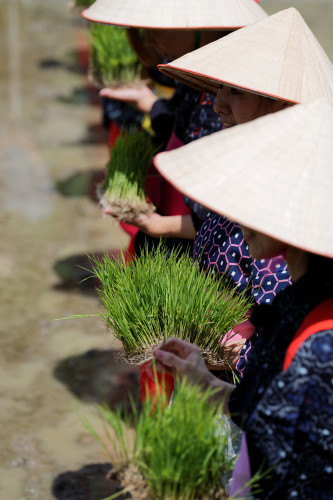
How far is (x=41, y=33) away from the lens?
31.0ft

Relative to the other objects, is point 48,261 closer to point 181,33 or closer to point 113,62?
point 113,62

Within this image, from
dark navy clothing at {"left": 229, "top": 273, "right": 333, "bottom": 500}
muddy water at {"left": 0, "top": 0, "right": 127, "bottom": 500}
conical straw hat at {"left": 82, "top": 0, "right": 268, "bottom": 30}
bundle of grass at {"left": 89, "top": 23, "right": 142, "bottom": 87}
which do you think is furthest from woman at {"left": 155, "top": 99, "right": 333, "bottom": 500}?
bundle of grass at {"left": 89, "top": 23, "right": 142, "bottom": 87}

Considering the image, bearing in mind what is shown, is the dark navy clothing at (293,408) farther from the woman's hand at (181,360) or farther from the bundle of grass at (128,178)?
the bundle of grass at (128,178)

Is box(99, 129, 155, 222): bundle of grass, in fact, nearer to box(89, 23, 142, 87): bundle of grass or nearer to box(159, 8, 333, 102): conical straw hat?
box(159, 8, 333, 102): conical straw hat

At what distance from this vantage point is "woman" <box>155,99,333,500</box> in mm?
1251

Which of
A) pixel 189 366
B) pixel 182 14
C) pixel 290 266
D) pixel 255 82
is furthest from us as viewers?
pixel 182 14

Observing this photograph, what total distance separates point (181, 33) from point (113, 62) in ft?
5.23

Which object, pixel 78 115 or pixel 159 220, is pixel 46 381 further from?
pixel 78 115

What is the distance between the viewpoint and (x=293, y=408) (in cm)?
125

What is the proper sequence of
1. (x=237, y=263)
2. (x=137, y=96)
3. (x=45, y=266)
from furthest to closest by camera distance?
(x=45, y=266), (x=137, y=96), (x=237, y=263)

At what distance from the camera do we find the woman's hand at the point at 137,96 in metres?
3.41

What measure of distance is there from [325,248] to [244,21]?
4.47 feet

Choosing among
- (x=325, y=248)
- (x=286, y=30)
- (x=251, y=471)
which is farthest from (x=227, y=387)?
(x=286, y=30)

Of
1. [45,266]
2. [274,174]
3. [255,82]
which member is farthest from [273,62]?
[45,266]
